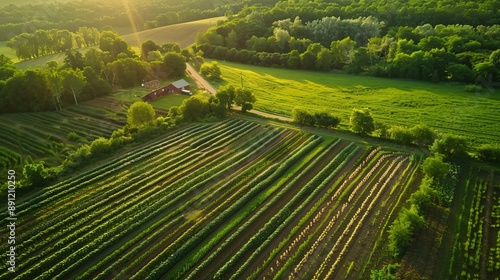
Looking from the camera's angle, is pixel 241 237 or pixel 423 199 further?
pixel 423 199

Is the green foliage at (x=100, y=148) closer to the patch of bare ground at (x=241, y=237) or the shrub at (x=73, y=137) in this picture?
the shrub at (x=73, y=137)

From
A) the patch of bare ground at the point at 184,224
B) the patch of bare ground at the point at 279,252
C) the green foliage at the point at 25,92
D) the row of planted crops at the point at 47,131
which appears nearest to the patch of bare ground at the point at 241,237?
the patch of bare ground at the point at 279,252

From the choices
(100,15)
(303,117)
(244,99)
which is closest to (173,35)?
(100,15)

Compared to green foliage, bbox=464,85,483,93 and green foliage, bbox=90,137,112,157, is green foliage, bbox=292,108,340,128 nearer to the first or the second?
green foliage, bbox=90,137,112,157

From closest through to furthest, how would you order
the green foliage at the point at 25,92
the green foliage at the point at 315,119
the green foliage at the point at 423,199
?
the green foliage at the point at 423,199, the green foliage at the point at 315,119, the green foliage at the point at 25,92

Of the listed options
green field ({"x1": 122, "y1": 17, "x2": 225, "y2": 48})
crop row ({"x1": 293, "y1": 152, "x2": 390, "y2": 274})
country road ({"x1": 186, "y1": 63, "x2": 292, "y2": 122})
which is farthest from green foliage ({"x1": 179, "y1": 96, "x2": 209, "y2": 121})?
green field ({"x1": 122, "y1": 17, "x2": 225, "y2": 48})

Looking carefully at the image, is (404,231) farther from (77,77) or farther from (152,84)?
(152,84)

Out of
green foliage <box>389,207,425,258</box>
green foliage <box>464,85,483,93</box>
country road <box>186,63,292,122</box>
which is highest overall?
green foliage <box>464,85,483,93</box>
